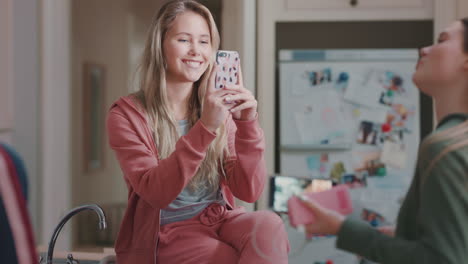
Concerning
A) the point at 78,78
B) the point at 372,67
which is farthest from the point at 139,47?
the point at 372,67

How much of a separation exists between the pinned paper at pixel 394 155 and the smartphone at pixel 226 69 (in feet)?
5.19

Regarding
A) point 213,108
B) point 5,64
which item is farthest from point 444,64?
point 5,64

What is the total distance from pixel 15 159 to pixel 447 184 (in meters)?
0.57

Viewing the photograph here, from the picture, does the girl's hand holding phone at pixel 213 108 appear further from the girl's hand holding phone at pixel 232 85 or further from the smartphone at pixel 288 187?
the smartphone at pixel 288 187

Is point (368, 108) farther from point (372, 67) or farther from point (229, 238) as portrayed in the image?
point (229, 238)

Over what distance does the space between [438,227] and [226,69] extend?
63cm

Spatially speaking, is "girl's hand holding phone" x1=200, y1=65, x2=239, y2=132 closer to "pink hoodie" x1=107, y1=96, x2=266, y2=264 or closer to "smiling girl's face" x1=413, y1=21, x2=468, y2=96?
"pink hoodie" x1=107, y1=96, x2=266, y2=264

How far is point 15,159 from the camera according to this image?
0.73 m

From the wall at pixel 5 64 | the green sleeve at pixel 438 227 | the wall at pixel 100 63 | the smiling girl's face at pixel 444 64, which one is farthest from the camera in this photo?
the wall at pixel 100 63

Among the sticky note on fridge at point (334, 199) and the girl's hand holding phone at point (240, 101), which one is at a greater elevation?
the girl's hand holding phone at point (240, 101)

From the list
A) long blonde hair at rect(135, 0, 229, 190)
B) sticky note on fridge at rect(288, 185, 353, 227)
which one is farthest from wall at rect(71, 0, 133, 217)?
sticky note on fridge at rect(288, 185, 353, 227)

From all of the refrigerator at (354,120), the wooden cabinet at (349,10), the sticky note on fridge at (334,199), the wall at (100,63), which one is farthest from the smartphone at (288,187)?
the wall at (100,63)

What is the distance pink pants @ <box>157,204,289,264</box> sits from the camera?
44.4 inches

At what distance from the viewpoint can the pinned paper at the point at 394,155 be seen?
264 cm
